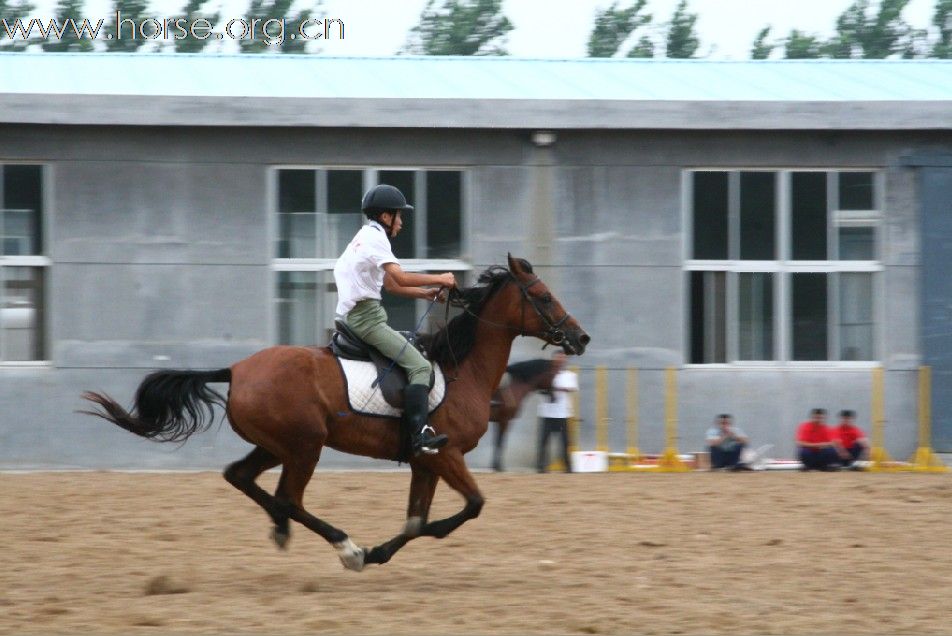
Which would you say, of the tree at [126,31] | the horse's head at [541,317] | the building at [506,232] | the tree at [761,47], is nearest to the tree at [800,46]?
the tree at [761,47]

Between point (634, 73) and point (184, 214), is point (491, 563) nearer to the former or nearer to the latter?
point (184, 214)

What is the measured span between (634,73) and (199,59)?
6.06 meters

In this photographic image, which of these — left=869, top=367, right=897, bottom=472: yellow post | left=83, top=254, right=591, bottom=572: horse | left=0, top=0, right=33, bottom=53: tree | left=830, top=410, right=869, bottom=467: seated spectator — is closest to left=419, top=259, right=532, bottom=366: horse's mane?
left=83, top=254, right=591, bottom=572: horse

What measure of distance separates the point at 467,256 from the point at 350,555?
7.50 metres

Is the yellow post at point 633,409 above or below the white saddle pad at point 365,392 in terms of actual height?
below

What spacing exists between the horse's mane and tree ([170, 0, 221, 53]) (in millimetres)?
33573

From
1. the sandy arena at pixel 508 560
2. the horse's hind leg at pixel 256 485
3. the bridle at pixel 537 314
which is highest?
→ the bridle at pixel 537 314

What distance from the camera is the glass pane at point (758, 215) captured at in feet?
52.2

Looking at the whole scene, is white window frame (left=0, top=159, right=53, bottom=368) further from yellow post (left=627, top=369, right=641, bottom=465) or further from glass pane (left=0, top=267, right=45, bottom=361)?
yellow post (left=627, top=369, right=641, bottom=465)

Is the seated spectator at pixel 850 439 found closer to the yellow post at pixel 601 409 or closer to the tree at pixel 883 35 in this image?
the yellow post at pixel 601 409

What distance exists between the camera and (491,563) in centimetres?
941

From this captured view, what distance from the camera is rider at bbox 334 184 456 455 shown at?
8.50m

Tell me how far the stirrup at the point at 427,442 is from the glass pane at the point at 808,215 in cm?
862

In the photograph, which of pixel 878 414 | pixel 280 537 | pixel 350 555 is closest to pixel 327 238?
pixel 878 414
